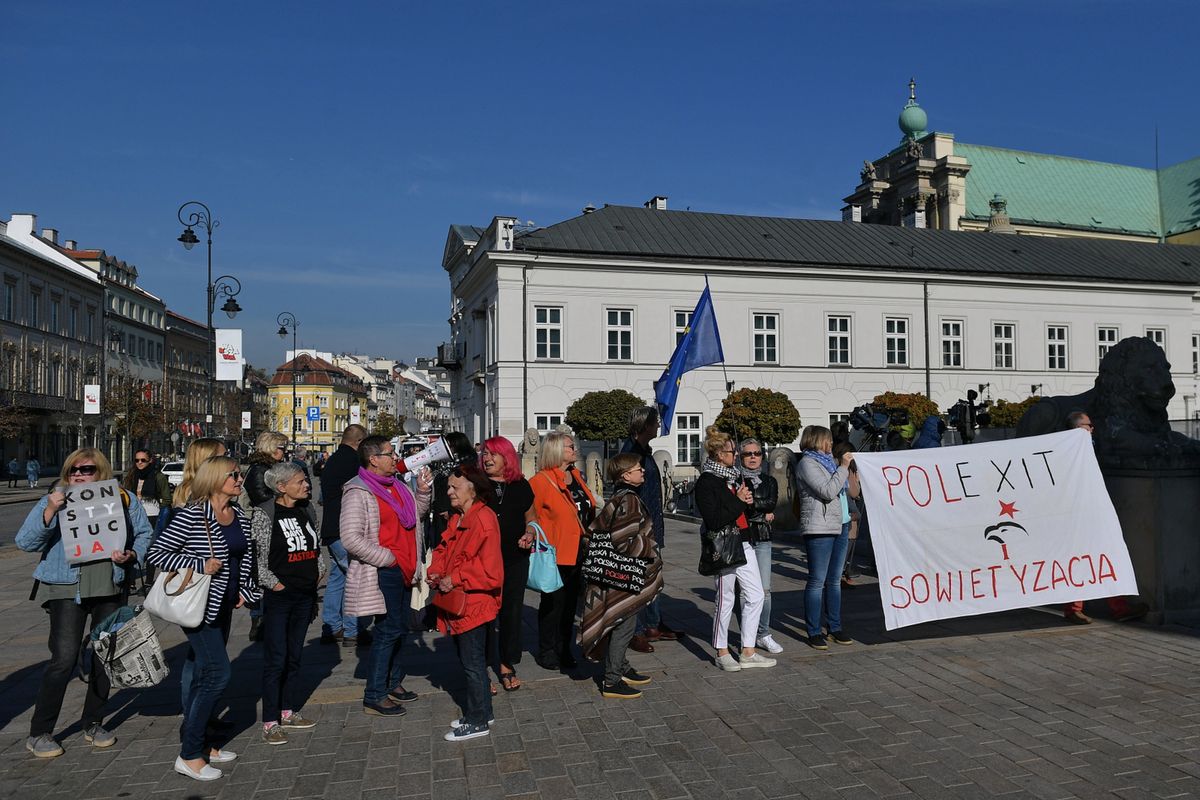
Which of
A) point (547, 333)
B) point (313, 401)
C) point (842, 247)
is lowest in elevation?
point (313, 401)

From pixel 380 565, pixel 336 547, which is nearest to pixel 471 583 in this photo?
pixel 380 565

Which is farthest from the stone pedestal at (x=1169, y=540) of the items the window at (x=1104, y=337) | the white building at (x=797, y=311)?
the window at (x=1104, y=337)

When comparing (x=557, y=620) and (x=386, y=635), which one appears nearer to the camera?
(x=386, y=635)

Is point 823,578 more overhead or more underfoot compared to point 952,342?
more underfoot

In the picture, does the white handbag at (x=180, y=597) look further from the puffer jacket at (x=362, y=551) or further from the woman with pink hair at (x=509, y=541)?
the woman with pink hair at (x=509, y=541)

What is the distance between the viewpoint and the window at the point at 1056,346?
47469 millimetres

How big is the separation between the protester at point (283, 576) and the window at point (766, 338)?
38.7 metres

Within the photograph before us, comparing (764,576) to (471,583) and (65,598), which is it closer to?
(471,583)

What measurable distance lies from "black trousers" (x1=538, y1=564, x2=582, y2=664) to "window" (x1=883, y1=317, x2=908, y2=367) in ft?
132

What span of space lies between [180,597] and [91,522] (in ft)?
3.53

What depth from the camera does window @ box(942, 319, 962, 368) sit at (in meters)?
46.2

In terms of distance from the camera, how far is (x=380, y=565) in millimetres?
6234

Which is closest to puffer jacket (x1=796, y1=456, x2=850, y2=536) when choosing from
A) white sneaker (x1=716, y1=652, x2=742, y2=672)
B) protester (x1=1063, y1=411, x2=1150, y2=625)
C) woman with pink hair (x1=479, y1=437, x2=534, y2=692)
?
white sneaker (x1=716, y1=652, x2=742, y2=672)

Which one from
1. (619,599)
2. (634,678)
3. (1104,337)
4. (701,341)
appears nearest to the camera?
(619,599)
